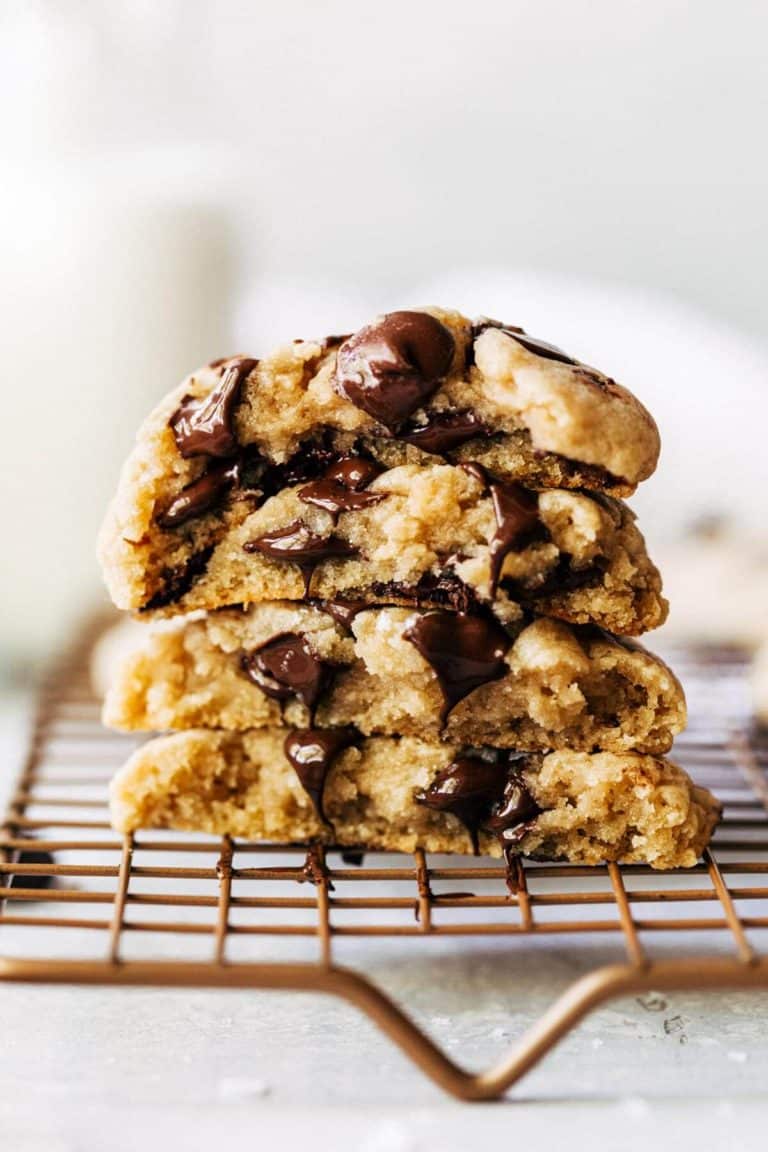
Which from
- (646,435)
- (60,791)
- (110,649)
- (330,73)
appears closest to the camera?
(646,435)

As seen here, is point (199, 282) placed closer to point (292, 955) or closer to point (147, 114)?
point (147, 114)

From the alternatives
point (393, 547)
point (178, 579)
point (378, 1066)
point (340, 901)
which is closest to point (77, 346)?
point (178, 579)

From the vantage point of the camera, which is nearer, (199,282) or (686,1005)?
(686,1005)

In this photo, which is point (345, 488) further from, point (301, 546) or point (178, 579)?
point (178, 579)

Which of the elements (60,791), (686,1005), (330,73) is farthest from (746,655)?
(330,73)

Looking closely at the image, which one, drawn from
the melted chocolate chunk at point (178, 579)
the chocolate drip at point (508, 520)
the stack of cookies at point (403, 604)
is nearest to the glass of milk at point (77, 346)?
the stack of cookies at point (403, 604)

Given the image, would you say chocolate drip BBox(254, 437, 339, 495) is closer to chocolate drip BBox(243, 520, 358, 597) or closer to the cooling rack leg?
chocolate drip BBox(243, 520, 358, 597)
